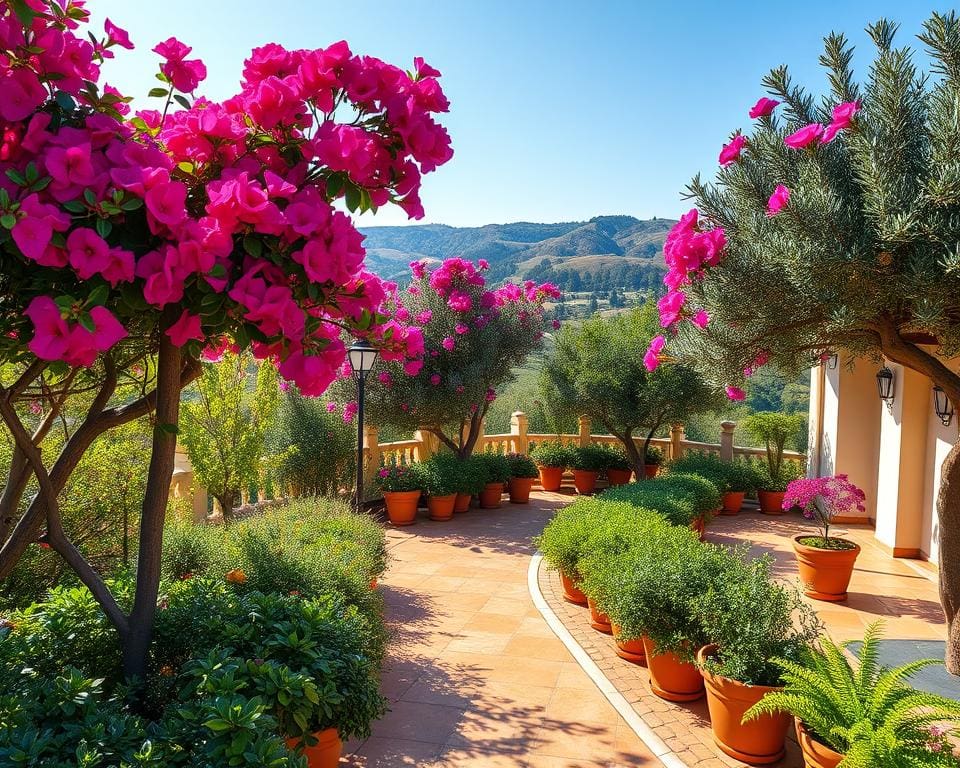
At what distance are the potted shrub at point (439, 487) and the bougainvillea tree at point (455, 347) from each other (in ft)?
3.00

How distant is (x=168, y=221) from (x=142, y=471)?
15.7 ft

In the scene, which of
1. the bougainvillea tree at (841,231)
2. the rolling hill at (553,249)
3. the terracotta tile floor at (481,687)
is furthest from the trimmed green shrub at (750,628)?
the rolling hill at (553,249)

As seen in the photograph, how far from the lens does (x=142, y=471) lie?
5.84m

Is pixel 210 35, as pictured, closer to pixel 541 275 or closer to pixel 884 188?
pixel 884 188

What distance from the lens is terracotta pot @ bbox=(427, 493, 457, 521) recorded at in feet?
33.6

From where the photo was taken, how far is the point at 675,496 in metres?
8.04

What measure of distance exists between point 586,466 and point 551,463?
0.66m

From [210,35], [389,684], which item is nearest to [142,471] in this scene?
[389,684]

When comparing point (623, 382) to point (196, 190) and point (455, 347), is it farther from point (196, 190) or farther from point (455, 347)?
point (196, 190)

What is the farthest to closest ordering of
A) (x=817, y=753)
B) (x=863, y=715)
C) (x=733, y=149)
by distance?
(x=733, y=149)
(x=817, y=753)
(x=863, y=715)

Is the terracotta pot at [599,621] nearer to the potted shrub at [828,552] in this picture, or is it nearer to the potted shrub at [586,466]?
the potted shrub at [828,552]

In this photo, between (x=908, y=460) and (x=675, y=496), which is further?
(x=675, y=496)

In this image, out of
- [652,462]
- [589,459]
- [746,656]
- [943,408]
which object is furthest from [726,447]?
[746,656]

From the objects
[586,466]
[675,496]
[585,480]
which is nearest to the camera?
[675,496]
